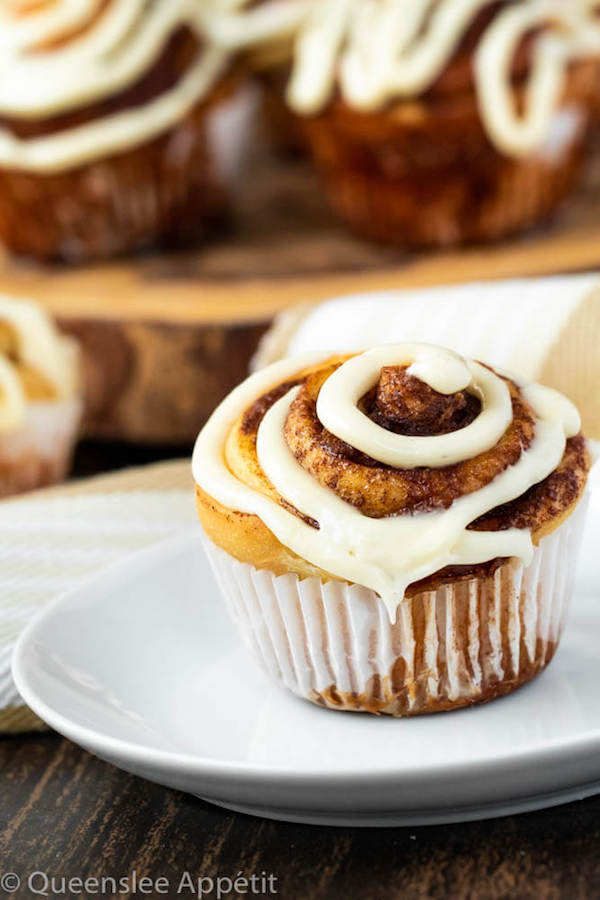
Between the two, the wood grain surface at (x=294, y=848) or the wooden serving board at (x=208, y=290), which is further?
the wooden serving board at (x=208, y=290)

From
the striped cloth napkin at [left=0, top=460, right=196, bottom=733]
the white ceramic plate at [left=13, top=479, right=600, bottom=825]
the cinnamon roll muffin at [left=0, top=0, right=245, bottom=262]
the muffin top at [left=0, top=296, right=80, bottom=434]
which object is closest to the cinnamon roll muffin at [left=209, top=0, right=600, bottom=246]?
the cinnamon roll muffin at [left=0, top=0, right=245, bottom=262]

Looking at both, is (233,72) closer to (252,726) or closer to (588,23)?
(588,23)

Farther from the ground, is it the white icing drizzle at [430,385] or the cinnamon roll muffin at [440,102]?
the white icing drizzle at [430,385]

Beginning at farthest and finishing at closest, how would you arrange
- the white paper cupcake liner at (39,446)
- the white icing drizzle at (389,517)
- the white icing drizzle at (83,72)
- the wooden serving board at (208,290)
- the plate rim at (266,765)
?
the white icing drizzle at (83,72) → the wooden serving board at (208,290) → the white paper cupcake liner at (39,446) → the white icing drizzle at (389,517) → the plate rim at (266,765)

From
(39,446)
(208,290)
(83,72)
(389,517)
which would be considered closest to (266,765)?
(389,517)

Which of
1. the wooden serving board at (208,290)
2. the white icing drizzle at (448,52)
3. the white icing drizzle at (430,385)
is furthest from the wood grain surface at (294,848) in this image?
the white icing drizzle at (448,52)

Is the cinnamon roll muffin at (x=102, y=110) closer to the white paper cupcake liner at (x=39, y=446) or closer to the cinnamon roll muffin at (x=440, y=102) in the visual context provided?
the cinnamon roll muffin at (x=440, y=102)
